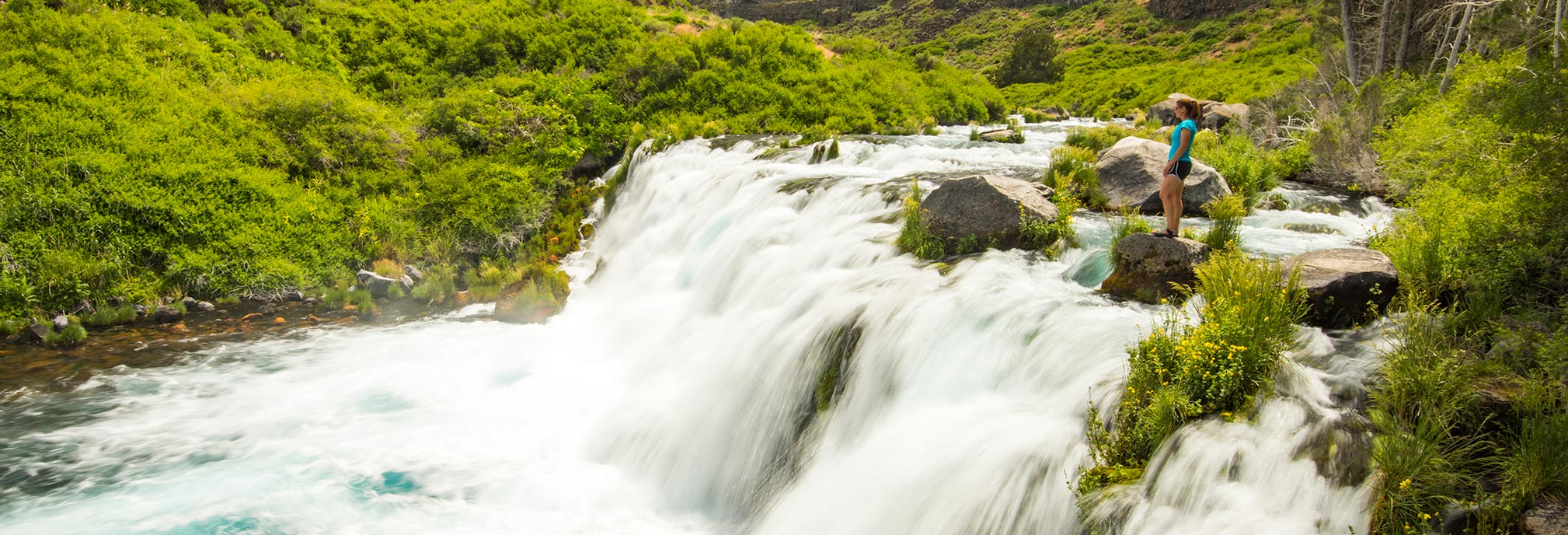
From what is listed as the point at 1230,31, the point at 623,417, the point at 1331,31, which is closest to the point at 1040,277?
the point at 623,417

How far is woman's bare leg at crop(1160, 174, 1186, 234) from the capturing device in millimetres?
7945

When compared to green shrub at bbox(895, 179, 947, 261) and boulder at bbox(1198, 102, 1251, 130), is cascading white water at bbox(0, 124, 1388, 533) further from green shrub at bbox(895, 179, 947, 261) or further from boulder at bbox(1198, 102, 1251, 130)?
Answer: boulder at bbox(1198, 102, 1251, 130)

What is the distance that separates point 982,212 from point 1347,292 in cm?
382

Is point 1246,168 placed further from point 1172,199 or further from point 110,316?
point 110,316

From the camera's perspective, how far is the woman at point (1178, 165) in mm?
7957

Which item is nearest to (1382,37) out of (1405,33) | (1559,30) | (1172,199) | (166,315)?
(1405,33)

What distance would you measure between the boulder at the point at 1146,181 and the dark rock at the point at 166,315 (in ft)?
47.6

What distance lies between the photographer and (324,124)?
15.5 metres

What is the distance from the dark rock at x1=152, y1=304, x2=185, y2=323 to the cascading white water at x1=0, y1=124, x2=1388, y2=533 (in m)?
1.83

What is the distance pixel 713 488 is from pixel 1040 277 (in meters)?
4.20

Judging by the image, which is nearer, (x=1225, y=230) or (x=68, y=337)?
(x=1225, y=230)

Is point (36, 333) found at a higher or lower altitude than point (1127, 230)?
lower

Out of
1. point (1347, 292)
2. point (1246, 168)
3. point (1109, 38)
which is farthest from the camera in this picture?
point (1109, 38)

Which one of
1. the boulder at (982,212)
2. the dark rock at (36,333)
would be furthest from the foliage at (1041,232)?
the dark rock at (36,333)
